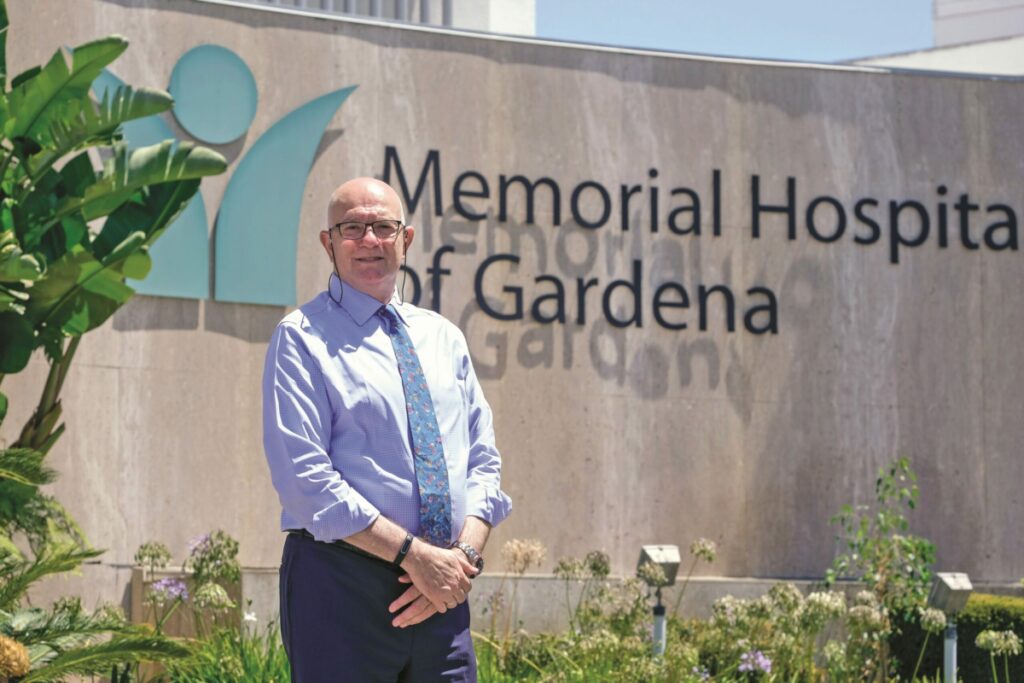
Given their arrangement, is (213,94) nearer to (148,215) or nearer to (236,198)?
(236,198)

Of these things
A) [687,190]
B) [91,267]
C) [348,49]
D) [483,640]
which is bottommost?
[483,640]

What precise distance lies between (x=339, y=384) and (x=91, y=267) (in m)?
4.30

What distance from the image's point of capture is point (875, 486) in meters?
11.1

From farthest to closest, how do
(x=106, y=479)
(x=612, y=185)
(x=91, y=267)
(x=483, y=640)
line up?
(x=612, y=185)
(x=106, y=479)
(x=91, y=267)
(x=483, y=640)

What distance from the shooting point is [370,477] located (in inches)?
147

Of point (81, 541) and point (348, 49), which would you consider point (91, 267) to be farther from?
point (348, 49)

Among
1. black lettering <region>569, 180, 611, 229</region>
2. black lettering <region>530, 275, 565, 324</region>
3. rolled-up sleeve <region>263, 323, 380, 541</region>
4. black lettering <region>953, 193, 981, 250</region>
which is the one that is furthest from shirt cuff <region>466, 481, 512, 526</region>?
black lettering <region>953, 193, 981, 250</region>

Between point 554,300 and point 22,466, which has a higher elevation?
point 554,300

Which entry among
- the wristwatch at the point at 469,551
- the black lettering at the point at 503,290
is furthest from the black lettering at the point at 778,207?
the wristwatch at the point at 469,551

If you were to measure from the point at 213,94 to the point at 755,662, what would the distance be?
513 cm

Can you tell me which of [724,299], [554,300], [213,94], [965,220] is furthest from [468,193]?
[965,220]

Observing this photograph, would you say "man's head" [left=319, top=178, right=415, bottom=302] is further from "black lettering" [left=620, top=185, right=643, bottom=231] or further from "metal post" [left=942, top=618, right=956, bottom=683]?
"black lettering" [left=620, top=185, right=643, bottom=231]

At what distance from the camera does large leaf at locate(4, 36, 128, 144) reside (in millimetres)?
7734

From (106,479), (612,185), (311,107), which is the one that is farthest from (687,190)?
(106,479)
